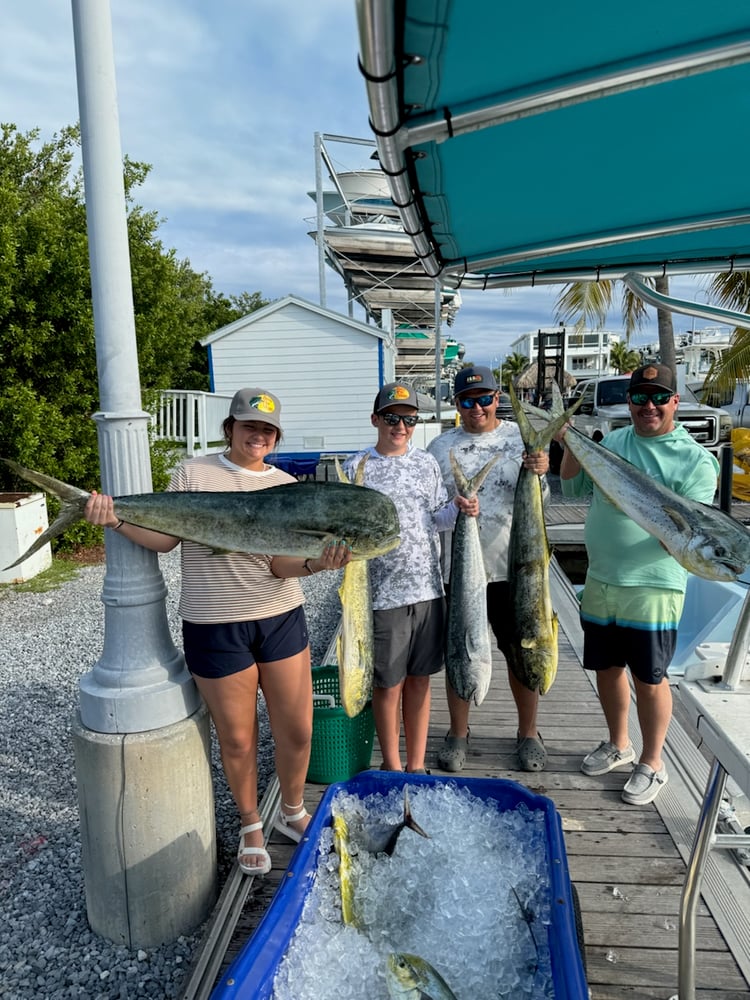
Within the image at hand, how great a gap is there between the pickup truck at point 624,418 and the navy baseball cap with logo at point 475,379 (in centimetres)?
1038

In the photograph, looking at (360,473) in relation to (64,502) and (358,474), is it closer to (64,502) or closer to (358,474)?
(358,474)

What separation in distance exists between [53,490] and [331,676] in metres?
2.00

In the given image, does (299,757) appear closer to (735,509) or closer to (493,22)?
(493,22)

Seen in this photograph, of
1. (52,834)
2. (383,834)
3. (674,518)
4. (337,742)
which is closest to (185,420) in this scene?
(52,834)

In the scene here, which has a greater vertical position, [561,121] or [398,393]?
[561,121]

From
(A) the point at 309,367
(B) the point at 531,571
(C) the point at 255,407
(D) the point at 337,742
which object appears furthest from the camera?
(A) the point at 309,367

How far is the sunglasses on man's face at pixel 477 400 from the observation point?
314cm

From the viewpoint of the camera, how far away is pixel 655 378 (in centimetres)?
A: 287

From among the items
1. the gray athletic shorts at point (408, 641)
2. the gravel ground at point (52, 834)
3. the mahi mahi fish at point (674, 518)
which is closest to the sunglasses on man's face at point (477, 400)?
the mahi mahi fish at point (674, 518)

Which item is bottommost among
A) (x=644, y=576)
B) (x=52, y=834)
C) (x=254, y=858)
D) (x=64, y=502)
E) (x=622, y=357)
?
(x=52, y=834)

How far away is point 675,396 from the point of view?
116 inches

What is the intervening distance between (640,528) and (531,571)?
0.56m

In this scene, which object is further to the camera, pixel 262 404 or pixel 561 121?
pixel 262 404

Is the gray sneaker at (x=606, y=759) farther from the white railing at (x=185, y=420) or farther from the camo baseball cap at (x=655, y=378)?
the white railing at (x=185, y=420)
